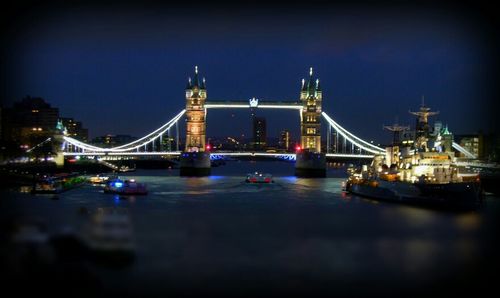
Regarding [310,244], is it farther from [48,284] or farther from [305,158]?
[305,158]

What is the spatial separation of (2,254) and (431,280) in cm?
670

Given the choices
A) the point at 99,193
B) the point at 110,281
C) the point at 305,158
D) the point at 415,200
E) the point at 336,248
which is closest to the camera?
the point at 110,281

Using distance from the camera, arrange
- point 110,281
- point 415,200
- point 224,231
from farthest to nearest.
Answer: point 415,200 < point 224,231 < point 110,281

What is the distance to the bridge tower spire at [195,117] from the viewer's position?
5189 centimetres

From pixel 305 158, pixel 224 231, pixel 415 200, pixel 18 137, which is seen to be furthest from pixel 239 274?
pixel 18 137

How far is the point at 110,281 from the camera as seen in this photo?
8.74 m

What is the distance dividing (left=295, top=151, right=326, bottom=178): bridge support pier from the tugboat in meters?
16.5

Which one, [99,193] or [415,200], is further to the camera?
[99,193]

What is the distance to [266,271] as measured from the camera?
11.0 meters

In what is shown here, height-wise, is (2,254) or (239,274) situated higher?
(2,254)

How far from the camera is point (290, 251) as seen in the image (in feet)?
43.2

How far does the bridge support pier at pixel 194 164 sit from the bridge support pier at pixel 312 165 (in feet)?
23.6

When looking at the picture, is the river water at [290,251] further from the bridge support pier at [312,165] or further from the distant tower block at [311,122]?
the distant tower block at [311,122]

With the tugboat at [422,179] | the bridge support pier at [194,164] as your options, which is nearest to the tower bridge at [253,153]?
the bridge support pier at [194,164]
